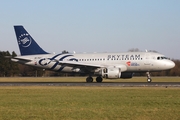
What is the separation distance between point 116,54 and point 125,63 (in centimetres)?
198

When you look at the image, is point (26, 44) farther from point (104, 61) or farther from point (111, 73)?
point (111, 73)

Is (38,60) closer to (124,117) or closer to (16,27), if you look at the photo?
(16,27)

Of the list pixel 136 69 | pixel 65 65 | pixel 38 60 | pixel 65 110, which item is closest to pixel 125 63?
pixel 136 69

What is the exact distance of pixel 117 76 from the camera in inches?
1772

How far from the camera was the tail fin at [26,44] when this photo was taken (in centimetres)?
5281

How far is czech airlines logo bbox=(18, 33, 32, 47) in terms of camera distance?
174 ft

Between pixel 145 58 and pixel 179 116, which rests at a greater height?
pixel 145 58

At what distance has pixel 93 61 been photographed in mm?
49125

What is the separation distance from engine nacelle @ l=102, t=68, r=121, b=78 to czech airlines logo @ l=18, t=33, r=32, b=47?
1338 centimetres

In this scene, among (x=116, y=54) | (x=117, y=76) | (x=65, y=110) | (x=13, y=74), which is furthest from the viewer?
(x=13, y=74)

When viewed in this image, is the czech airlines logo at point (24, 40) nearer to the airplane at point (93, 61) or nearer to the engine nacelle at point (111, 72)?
the airplane at point (93, 61)


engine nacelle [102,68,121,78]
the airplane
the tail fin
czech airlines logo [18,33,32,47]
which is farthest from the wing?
czech airlines logo [18,33,32,47]

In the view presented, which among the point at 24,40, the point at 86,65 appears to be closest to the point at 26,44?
the point at 24,40

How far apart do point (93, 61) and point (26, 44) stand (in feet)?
34.9
